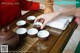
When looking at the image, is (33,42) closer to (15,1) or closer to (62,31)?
(62,31)

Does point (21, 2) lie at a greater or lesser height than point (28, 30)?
greater

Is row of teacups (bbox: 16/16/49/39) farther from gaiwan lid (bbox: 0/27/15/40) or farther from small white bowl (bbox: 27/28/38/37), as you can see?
gaiwan lid (bbox: 0/27/15/40)

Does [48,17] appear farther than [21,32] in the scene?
Yes

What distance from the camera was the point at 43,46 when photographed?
32.5 inches

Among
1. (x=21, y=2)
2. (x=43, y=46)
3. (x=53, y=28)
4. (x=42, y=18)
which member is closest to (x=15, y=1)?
(x=21, y=2)

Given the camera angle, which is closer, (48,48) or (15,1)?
(48,48)

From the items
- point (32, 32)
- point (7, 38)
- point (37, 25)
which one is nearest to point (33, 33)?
point (32, 32)

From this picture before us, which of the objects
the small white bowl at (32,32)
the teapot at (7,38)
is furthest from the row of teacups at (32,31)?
the teapot at (7,38)

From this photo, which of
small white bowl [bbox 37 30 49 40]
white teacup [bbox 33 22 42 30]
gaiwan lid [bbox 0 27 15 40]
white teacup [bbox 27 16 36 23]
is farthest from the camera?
white teacup [bbox 27 16 36 23]

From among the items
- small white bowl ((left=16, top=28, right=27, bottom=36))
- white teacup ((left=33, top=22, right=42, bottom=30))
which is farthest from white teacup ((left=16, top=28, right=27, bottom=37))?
white teacup ((left=33, top=22, right=42, bottom=30))

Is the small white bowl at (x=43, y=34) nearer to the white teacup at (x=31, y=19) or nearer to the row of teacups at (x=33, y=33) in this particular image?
the row of teacups at (x=33, y=33)

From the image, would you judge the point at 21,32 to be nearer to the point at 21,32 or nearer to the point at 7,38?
the point at 21,32

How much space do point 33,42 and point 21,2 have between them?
56cm

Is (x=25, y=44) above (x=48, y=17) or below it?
below
